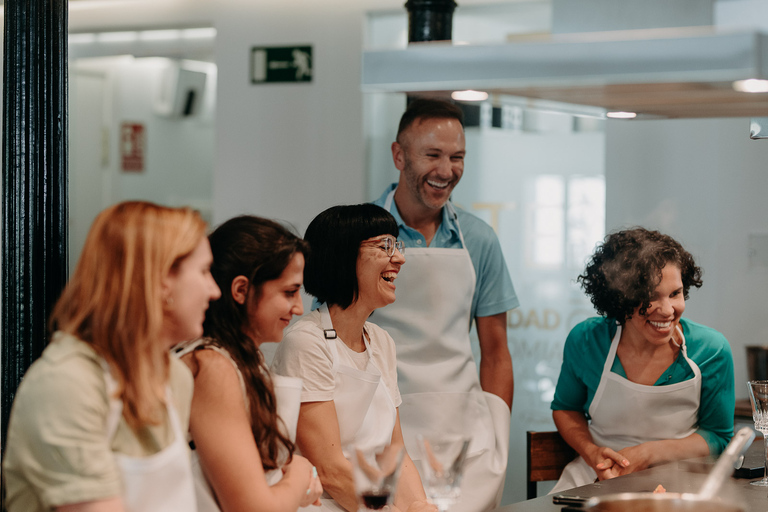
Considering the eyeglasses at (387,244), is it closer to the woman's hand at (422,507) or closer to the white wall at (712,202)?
the woman's hand at (422,507)

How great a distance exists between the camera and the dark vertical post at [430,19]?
185 centimetres

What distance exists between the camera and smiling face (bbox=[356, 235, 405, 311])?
2189mm

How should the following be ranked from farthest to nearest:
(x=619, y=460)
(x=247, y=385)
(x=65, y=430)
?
(x=619, y=460), (x=247, y=385), (x=65, y=430)

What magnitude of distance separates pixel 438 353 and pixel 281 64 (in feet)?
5.83

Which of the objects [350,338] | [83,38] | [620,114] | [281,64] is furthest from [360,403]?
[83,38]

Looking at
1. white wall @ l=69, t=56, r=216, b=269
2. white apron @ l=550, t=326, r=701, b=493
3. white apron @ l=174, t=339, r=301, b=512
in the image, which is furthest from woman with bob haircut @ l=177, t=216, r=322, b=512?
white wall @ l=69, t=56, r=216, b=269

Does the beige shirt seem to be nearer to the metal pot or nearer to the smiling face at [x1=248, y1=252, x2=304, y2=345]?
the smiling face at [x1=248, y1=252, x2=304, y2=345]

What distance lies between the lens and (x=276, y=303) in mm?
1779

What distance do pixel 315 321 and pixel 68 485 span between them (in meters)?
0.96

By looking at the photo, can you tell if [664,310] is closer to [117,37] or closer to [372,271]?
[372,271]

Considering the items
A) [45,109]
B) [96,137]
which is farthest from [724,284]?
[96,137]

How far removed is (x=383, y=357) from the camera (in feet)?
7.43

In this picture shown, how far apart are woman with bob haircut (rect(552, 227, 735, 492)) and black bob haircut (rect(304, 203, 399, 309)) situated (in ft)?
2.36

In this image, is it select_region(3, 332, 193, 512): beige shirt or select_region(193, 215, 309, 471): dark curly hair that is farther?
select_region(193, 215, 309, 471): dark curly hair
